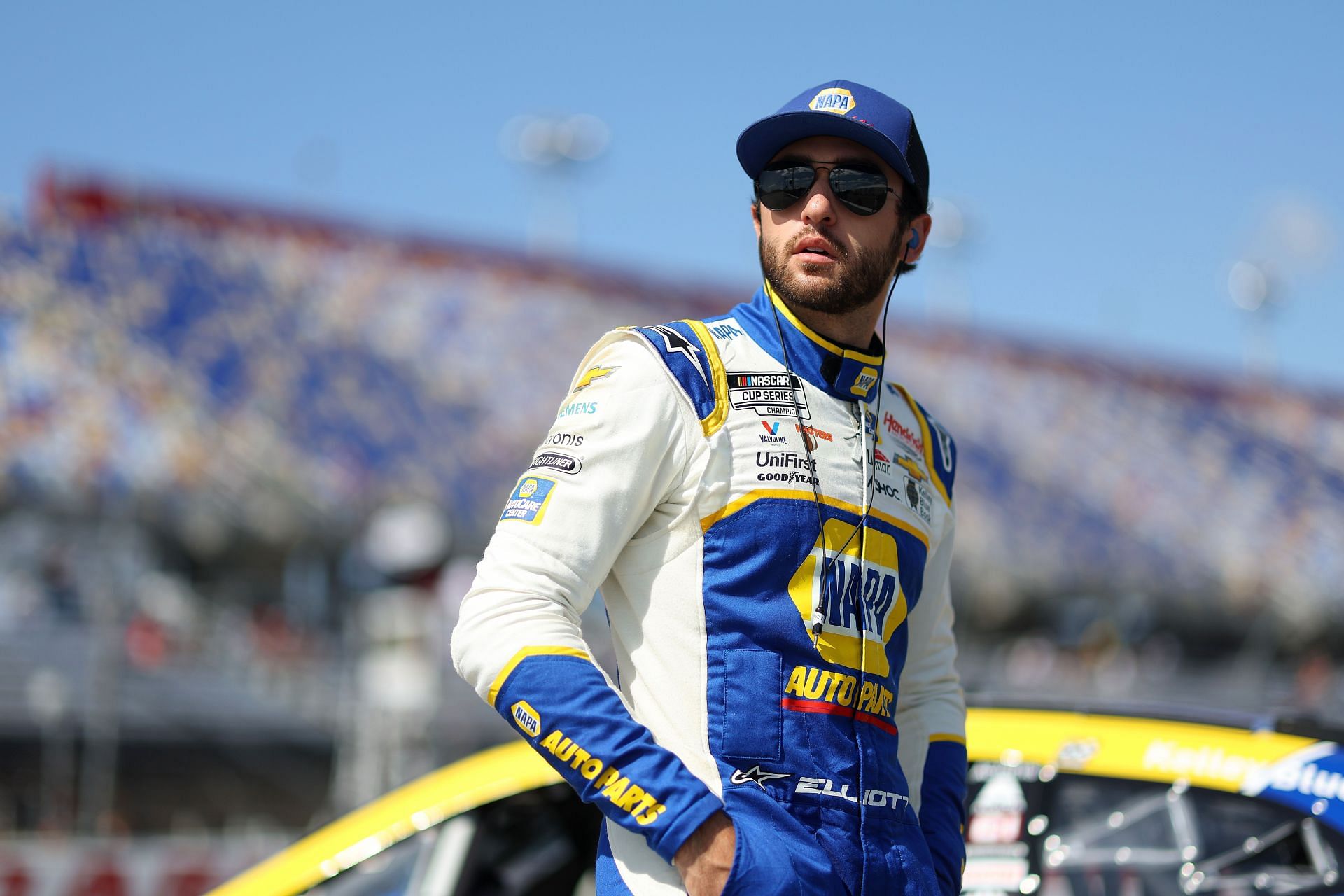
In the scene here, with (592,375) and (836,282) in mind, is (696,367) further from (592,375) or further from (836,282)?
(836,282)

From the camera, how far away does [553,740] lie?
1.80 metres

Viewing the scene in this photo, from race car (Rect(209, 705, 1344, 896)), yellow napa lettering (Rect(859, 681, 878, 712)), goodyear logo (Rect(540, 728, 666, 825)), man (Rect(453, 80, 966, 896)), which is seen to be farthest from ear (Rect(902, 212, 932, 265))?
race car (Rect(209, 705, 1344, 896))

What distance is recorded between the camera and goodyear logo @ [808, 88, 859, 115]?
214 centimetres

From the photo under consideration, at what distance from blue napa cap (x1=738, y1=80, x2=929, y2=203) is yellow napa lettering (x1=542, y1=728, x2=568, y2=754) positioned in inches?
35.6

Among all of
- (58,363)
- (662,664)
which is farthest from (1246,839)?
(58,363)

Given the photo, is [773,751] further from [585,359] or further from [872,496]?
[585,359]

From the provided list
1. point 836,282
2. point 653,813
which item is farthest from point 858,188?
point 653,813

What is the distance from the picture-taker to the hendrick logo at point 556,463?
193cm

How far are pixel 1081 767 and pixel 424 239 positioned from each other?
26597 mm

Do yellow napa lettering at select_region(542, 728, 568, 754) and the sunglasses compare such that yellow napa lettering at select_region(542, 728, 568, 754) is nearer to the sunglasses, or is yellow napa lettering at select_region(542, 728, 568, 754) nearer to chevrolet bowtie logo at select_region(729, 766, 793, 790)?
chevrolet bowtie logo at select_region(729, 766, 793, 790)

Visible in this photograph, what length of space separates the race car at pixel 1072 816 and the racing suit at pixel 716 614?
112 centimetres

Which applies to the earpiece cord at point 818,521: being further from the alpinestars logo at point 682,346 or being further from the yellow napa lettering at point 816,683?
the alpinestars logo at point 682,346

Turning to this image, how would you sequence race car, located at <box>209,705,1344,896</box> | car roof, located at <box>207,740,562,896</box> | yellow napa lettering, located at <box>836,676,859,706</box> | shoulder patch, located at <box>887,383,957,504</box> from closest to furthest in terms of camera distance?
yellow napa lettering, located at <box>836,676,859,706</box> → shoulder patch, located at <box>887,383,957,504</box> → race car, located at <box>209,705,1344,896</box> → car roof, located at <box>207,740,562,896</box>

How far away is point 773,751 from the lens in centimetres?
189
